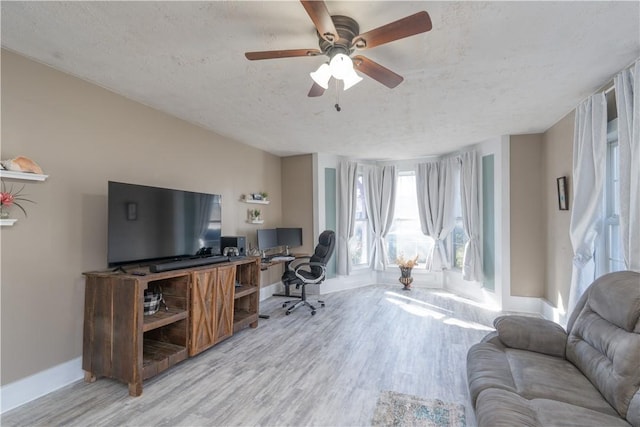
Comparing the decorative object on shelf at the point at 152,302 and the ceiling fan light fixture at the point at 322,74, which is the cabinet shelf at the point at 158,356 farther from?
the ceiling fan light fixture at the point at 322,74

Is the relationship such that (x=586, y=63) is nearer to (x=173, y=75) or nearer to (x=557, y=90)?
(x=557, y=90)

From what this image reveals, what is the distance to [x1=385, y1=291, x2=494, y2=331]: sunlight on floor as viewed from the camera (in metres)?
3.66

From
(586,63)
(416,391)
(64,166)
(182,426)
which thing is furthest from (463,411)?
(64,166)

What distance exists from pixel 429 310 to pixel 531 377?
256 cm

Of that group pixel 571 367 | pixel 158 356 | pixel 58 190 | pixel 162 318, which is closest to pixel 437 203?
pixel 571 367

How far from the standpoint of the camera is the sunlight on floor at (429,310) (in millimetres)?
3660

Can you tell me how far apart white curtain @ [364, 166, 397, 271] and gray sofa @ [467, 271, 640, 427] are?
3.51 metres

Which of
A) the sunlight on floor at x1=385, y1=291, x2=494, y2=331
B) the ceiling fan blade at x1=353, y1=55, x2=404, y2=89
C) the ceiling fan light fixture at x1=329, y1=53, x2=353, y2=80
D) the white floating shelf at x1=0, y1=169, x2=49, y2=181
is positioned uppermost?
the ceiling fan blade at x1=353, y1=55, x2=404, y2=89

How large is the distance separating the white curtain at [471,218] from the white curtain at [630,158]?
2496 mm

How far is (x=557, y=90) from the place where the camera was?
266cm

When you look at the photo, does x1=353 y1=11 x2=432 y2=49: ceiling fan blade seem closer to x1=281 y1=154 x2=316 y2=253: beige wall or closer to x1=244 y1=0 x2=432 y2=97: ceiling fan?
x1=244 y1=0 x2=432 y2=97: ceiling fan

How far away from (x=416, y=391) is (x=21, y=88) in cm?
374

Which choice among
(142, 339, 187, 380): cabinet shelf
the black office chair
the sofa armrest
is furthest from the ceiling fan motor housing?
the black office chair

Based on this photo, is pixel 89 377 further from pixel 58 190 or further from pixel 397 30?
pixel 397 30
